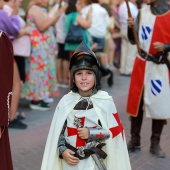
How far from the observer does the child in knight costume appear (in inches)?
124

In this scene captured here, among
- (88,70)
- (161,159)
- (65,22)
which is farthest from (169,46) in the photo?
(65,22)

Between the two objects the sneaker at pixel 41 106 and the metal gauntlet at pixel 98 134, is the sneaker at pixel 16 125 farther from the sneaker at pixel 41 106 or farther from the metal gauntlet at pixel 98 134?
the metal gauntlet at pixel 98 134

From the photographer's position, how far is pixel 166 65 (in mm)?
4938

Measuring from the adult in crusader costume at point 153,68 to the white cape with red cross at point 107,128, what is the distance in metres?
1.80

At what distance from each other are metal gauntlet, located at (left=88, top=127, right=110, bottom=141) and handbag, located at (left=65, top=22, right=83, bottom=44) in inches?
204

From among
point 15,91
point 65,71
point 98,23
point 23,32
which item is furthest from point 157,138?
point 98,23

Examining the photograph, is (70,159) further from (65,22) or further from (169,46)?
(65,22)

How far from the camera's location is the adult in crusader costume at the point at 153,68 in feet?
15.9

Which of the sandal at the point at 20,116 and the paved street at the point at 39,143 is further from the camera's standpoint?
the sandal at the point at 20,116

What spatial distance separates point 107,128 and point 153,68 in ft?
6.51

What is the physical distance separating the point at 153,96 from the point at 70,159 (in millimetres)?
2110

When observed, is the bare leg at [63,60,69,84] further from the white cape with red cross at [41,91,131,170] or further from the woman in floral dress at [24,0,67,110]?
the white cape with red cross at [41,91,131,170]

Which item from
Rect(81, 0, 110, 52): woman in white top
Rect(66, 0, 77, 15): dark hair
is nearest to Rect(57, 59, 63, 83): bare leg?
Rect(81, 0, 110, 52): woman in white top

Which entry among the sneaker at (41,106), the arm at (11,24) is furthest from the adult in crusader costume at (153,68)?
the sneaker at (41,106)
